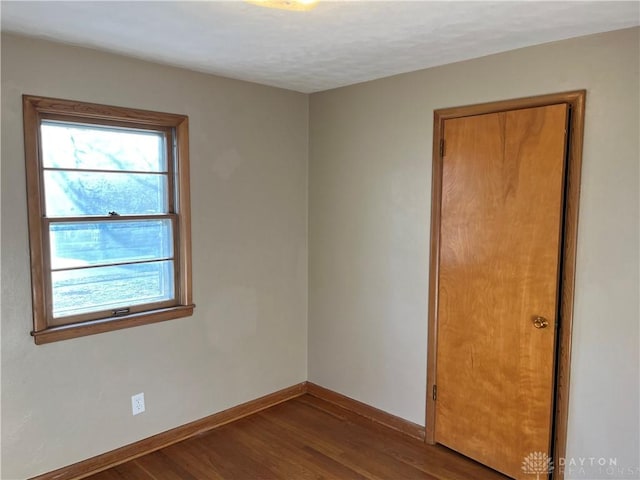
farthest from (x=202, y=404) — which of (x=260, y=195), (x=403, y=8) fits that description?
(x=403, y=8)

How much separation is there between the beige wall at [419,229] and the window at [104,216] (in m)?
1.11

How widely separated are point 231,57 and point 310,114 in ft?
3.52

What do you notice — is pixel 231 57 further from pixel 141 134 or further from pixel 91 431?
pixel 91 431

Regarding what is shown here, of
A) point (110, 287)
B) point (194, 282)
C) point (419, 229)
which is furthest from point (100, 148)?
point (419, 229)

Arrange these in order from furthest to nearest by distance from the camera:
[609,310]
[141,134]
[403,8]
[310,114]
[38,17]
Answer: [310,114] < [141,134] < [609,310] < [38,17] < [403,8]

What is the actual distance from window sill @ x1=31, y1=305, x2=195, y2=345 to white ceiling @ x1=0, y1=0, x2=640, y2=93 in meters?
1.48

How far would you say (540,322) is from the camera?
244 centimetres

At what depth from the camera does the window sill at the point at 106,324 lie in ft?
8.05

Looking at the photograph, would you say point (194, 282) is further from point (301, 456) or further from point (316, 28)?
point (316, 28)

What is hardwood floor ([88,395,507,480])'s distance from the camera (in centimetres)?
266

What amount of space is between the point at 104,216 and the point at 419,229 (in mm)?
1875

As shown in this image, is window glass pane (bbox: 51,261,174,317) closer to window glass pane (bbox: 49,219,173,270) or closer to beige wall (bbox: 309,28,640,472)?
window glass pane (bbox: 49,219,173,270)

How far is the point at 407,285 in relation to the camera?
3.06 metres

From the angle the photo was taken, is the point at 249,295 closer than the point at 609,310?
No
